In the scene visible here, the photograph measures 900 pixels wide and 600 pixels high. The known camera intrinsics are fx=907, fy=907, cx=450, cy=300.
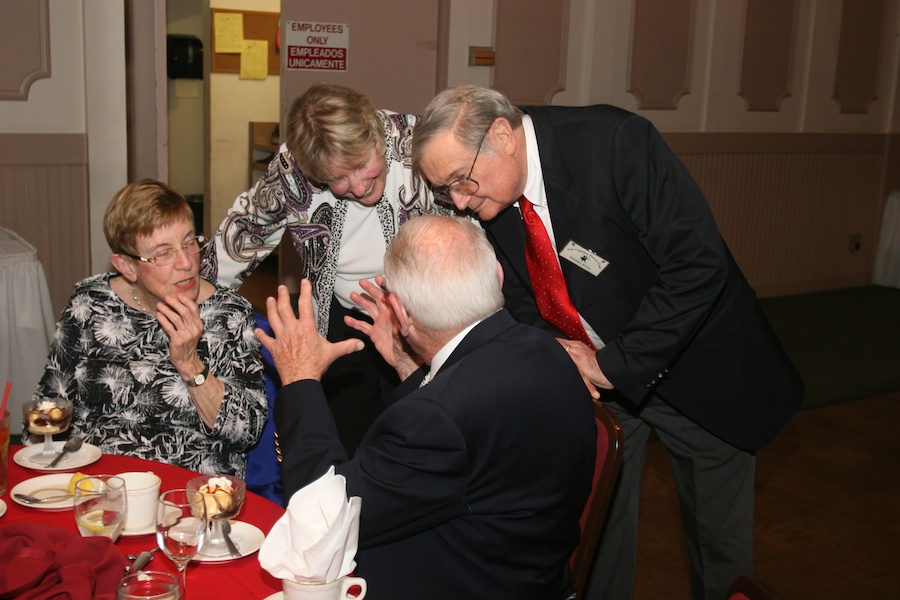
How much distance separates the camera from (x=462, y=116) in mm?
1971

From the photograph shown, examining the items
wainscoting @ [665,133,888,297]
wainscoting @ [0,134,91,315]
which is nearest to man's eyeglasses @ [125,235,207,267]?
wainscoting @ [0,134,91,315]

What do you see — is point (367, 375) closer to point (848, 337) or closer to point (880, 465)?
point (880, 465)

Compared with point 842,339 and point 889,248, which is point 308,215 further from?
point 889,248

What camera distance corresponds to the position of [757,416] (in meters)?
2.23

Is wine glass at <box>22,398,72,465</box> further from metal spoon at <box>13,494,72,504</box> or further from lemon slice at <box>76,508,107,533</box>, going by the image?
lemon slice at <box>76,508,107,533</box>

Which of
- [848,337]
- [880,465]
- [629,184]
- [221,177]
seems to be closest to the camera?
[629,184]

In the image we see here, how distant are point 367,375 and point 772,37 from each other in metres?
5.41

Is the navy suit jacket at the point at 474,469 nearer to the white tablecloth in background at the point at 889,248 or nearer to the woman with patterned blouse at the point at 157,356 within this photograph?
the woman with patterned blouse at the point at 157,356

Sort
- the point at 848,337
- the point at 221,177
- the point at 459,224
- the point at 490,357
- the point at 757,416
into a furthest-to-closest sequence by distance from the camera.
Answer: the point at 221,177
the point at 848,337
the point at 757,416
the point at 459,224
the point at 490,357

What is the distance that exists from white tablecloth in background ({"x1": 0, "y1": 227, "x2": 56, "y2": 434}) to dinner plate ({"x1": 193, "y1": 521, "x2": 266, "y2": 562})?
256cm

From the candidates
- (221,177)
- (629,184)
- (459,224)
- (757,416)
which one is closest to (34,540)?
(459,224)

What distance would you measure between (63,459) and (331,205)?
1034 mm

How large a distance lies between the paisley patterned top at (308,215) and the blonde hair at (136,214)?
1.13ft

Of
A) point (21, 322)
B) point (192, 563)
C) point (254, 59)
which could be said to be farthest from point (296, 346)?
point (254, 59)
